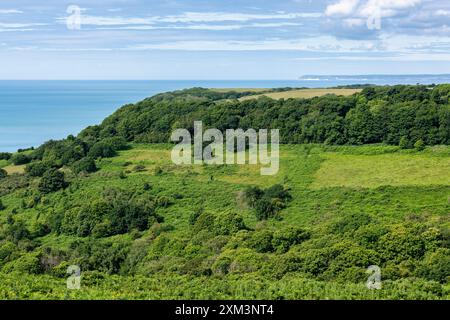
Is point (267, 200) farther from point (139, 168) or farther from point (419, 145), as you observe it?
point (419, 145)

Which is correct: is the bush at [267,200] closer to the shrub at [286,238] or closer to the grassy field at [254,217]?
the grassy field at [254,217]

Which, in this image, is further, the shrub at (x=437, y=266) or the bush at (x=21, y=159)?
the bush at (x=21, y=159)

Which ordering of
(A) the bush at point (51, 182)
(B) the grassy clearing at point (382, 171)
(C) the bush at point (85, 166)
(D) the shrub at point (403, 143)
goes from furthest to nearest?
(C) the bush at point (85, 166)
(D) the shrub at point (403, 143)
(A) the bush at point (51, 182)
(B) the grassy clearing at point (382, 171)

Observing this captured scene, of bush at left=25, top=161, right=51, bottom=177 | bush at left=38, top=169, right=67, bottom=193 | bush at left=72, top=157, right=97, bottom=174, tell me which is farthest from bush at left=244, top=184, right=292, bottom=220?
bush at left=25, top=161, right=51, bottom=177

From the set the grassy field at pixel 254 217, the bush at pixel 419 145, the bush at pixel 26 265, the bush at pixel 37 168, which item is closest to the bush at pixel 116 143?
the grassy field at pixel 254 217

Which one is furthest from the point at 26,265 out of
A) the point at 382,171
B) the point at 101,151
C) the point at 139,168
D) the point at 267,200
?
the point at 101,151
